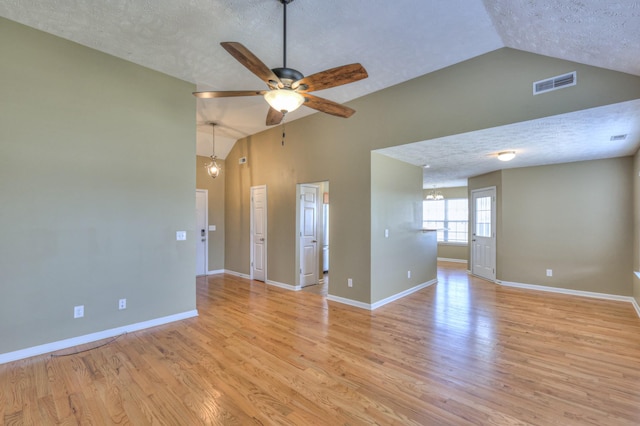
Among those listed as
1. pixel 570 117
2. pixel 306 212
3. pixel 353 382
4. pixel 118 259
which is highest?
pixel 570 117

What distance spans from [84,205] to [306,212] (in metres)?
3.52

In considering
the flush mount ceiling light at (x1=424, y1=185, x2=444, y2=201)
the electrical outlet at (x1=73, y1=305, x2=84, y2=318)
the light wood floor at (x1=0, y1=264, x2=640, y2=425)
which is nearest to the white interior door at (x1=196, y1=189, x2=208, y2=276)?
the light wood floor at (x1=0, y1=264, x2=640, y2=425)

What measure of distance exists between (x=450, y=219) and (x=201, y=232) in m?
7.61

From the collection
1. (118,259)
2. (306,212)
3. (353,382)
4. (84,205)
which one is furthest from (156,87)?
(353,382)

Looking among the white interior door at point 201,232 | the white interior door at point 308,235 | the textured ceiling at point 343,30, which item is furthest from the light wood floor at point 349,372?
the white interior door at point 201,232

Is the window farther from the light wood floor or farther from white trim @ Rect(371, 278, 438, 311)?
the light wood floor

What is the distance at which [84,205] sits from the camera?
3.25 meters

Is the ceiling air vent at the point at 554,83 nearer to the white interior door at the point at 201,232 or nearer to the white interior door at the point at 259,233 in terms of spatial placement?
the white interior door at the point at 259,233

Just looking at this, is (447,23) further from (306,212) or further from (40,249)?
(40,249)

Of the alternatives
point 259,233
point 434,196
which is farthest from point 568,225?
point 259,233

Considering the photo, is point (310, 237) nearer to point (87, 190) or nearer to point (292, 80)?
point (87, 190)

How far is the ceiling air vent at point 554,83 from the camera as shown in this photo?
2885 mm

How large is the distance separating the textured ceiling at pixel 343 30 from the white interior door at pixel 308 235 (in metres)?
2.63

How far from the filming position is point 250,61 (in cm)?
199
